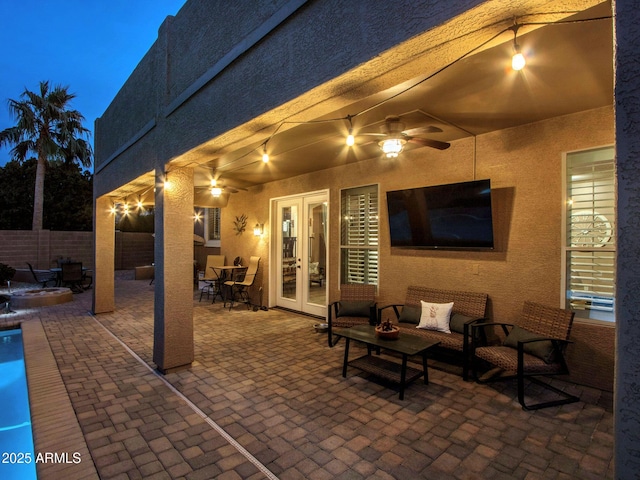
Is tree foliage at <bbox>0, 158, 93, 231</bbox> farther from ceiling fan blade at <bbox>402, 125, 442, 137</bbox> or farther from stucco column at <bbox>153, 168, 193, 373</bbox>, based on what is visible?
ceiling fan blade at <bbox>402, 125, 442, 137</bbox>

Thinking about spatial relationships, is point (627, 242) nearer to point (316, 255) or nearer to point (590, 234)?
point (590, 234)

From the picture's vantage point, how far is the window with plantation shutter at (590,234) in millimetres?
3445

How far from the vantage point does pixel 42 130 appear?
12914 mm

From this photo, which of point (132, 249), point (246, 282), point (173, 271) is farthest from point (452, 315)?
point (132, 249)

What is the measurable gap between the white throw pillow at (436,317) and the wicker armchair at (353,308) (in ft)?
2.76

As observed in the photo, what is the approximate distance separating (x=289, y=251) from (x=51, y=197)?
600 inches

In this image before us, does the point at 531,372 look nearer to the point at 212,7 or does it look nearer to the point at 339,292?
the point at 339,292

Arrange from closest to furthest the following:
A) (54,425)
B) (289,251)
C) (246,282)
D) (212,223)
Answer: (54,425) → (289,251) → (246,282) → (212,223)

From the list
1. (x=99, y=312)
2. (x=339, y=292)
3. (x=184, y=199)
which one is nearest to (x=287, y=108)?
(x=184, y=199)

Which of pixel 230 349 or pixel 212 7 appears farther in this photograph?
pixel 230 349

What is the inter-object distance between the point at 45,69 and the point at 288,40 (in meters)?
152

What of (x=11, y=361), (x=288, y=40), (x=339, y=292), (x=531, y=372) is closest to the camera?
(x=288, y=40)

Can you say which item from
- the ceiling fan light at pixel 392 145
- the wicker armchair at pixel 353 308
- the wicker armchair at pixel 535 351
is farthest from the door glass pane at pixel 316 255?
the wicker armchair at pixel 535 351

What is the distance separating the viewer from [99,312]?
674cm
